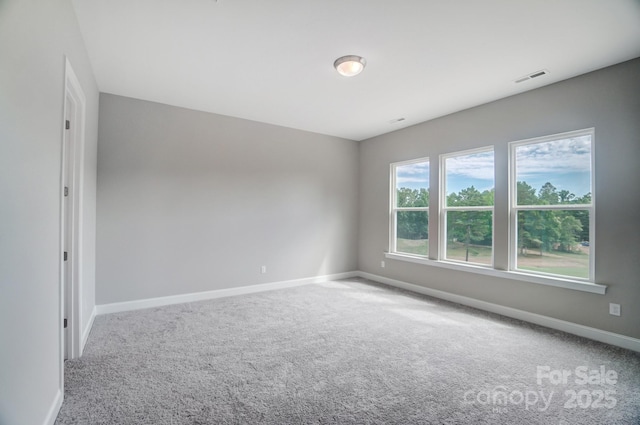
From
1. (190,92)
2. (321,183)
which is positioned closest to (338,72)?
(190,92)

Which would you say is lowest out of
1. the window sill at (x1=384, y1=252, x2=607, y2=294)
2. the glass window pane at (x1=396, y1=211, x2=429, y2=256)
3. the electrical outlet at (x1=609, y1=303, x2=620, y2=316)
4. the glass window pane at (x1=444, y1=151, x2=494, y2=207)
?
the electrical outlet at (x1=609, y1=303, x2=620, y2=316)

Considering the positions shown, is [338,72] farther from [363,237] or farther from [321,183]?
[363,237]

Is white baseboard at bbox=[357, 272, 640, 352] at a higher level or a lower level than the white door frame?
lower

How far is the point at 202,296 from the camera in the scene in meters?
4.32

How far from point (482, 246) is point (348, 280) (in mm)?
2501

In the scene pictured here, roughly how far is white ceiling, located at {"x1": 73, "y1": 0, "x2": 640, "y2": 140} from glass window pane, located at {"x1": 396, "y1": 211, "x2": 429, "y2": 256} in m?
1.90

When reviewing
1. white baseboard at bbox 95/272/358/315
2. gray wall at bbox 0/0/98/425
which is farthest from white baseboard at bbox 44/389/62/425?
white baseboard at bbox 95/272/358/315

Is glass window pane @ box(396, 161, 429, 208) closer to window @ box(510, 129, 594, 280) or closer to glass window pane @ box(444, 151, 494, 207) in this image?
glass window pane @ box(444, 151, 494, 207)

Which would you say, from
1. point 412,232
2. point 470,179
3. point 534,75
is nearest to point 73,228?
point 412,232

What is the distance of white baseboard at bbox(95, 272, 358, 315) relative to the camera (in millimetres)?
3740

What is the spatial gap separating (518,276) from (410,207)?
200 cm

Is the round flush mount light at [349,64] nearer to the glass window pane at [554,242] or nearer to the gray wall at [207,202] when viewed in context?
the gray wall at [207,202]

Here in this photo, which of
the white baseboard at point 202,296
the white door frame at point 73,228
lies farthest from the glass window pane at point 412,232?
the white door frame at point 73,228

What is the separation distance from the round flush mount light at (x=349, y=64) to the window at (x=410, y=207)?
244 centimetres
